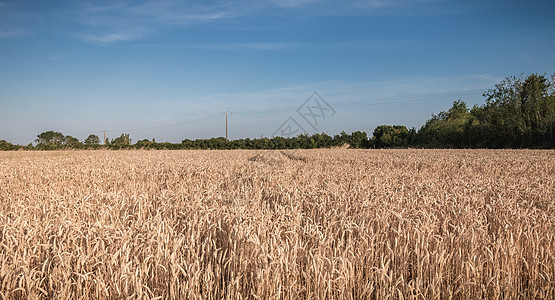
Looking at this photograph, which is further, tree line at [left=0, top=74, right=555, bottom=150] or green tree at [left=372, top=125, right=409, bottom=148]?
green tree at [left=372, top=125, right=409, bottom=148]

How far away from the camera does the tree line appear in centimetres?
3531

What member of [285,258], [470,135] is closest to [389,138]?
[470,135]

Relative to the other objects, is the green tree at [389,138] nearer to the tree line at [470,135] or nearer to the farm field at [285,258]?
the tree line at [470,135]

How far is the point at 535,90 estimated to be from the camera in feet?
128

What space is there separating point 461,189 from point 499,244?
8.88 feet

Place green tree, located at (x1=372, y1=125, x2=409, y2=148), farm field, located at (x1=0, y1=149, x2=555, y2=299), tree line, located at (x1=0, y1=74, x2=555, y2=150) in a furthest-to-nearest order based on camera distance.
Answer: green tree, located at (x1=372, y1=125, x2=409, y2=148) < tree line, located at (x1=0, y1=74, x2=555, y2=150) < farm field, located at (x1=0, y1=149, x2=555, y2=299)

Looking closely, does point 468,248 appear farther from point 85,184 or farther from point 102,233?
point 85,184

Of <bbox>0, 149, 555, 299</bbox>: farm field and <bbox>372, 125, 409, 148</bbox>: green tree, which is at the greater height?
<bbox>372, 125, 409, 148</bbox>: green tree

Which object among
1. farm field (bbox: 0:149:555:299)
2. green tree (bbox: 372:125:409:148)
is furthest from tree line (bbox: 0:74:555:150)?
farm field (bbox: 0:149:555:299)

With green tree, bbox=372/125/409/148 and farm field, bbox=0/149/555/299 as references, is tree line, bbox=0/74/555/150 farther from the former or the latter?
farm field, bbox=0/149/555/299

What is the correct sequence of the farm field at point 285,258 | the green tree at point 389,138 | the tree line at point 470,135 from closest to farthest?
1. the farm field at point 285,258
2. the tree line at point 470,135
3. the green tree at point 389,138

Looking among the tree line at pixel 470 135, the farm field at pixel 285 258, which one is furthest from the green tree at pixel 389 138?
the farm field at pixel 285 258

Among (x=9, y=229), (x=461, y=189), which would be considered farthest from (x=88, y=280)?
(x=461, y=189)

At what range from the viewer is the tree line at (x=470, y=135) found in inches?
1390
